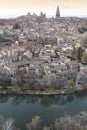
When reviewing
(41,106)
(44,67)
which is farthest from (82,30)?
(41,106)

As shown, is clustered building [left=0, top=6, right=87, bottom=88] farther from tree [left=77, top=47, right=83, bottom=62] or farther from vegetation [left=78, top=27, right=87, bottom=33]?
vegetation [left=78, top=27, right=87, bottom=33]

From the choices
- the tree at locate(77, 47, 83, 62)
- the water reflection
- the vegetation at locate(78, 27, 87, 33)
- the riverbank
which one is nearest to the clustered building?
the tree at locate(77, 47, 83, 62)

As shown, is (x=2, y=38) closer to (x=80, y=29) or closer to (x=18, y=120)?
(x=80, y=29)

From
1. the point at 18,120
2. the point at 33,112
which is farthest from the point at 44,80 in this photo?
the point at 18,120

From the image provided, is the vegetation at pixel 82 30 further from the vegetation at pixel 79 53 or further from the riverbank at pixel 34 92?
the riverbank at pixel 34 92

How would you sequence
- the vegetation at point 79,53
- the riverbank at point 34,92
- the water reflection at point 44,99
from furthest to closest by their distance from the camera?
1. the vegetation at point 79,53
2. the riverbank at point 34,92
3. the water reflection at point 44,99

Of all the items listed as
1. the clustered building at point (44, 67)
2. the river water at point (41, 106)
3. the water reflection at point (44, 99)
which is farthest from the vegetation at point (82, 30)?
the water reflection at point (44, 99)

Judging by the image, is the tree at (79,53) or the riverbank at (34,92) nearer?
the riverbank at (34,92)

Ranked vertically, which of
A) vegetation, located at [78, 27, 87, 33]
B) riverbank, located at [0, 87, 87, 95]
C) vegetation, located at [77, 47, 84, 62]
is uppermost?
vegetation, located at [78, 27, 87, 33]

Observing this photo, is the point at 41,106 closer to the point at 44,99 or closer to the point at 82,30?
the point at 44,99
